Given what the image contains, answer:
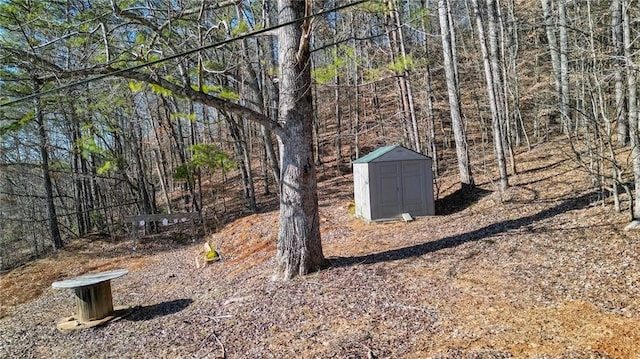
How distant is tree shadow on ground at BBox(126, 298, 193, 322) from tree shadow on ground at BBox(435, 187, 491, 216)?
646cm

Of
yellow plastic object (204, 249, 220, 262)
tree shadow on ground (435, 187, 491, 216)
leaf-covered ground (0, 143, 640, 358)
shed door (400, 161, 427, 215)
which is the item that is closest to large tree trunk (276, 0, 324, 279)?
leaf-covered ground (0, 143, 640, 358)

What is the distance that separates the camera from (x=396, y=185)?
9695 mm

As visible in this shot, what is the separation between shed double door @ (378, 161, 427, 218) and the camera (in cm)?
960

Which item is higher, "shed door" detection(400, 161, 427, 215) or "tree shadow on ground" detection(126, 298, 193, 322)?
"shed door" detection(400, 161, 427, 215)

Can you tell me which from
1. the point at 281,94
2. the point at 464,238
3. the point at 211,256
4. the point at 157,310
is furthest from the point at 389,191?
the point at 157,310

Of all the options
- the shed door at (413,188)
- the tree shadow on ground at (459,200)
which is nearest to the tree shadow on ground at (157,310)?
the shed door at (413,188)

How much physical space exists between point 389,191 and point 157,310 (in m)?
5.92

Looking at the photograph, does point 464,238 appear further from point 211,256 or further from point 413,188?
point 211,256

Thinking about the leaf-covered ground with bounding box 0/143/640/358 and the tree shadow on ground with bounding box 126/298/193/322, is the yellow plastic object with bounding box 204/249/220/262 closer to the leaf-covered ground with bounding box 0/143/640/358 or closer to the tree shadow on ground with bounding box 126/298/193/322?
the leaf-covered ground with bounding box 0/143/640/358

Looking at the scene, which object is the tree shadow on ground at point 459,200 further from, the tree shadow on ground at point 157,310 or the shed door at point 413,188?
the tree shadow on ground at point 157,310

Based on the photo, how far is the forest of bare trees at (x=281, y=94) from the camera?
5.12 meters

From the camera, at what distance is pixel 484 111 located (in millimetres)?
15508

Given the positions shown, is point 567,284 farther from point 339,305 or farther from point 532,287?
point 339,305

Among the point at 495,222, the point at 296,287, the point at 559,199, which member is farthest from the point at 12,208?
the point at 559,199
